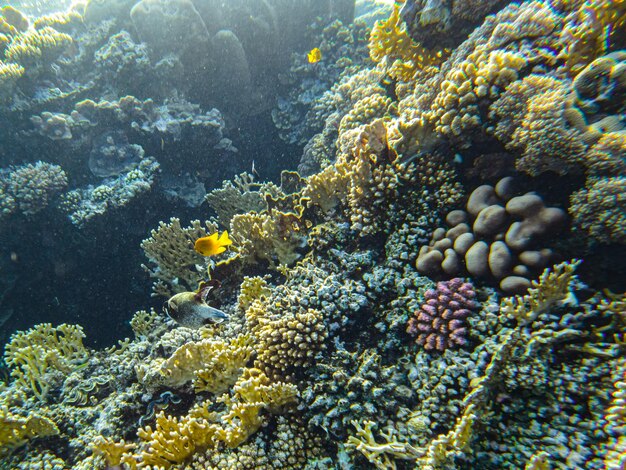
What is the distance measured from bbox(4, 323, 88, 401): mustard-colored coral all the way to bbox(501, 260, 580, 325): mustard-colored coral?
18.3ft

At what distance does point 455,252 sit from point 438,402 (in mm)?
1356

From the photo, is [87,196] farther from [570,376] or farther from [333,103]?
[570,376]

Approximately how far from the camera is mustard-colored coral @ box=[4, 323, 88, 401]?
13.6 ft

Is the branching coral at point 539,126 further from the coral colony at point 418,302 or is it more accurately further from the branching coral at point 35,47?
the branching coral at point 35,47

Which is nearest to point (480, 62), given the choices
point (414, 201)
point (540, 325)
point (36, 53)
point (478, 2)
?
point (478, 2)

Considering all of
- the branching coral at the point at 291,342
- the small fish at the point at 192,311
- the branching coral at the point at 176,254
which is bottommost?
the branching coral at the point at 291,342

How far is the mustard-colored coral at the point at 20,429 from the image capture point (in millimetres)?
3191

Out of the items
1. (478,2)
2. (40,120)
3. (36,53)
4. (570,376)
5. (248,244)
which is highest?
(36,53)

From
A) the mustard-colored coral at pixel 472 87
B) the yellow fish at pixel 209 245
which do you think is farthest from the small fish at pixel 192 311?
the mustard-colored coral at pixel 472 87

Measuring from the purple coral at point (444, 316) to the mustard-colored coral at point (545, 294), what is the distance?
0.36 metres

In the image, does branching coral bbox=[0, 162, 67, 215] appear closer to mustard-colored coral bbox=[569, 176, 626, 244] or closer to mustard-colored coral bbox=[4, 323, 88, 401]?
mustard-colored coral bbox=[4, 323, 88, 401]

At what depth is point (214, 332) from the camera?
3.88 meters

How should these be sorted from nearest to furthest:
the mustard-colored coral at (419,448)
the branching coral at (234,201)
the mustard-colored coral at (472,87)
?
the mustard-colored coral at (419,448), the mustard-colored coral at (472,87), the branching coral at (234,201)

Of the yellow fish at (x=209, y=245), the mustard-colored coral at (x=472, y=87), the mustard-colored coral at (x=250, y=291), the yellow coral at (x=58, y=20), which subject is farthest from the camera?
the yellow coral at (x=58, y=20)
